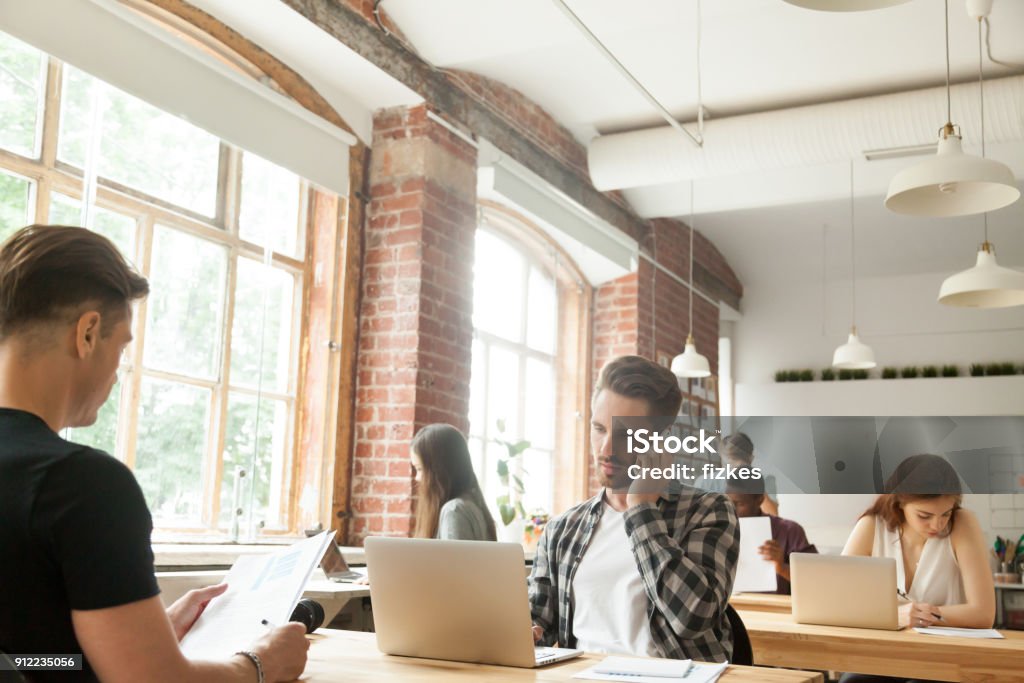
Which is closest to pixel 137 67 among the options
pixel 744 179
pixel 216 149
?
pixel 216 149

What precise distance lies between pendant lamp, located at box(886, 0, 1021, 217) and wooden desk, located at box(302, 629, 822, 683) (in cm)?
246

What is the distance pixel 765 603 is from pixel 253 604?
2.63 m

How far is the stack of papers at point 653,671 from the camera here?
177cm

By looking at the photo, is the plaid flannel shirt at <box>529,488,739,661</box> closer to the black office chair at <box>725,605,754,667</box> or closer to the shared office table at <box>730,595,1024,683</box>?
the black office chair at <box>725,605,754,667</box>

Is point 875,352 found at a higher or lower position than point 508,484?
higher

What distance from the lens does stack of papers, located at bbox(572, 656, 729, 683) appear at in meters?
1.77

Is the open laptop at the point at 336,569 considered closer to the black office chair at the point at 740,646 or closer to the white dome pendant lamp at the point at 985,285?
the black office chair at the point at 740,646

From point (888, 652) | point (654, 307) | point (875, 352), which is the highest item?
point (654, 307)

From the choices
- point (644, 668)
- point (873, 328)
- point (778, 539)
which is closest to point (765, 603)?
point (778, 539)

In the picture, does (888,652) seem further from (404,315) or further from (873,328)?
(873,328)

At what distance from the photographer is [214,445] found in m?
4.63

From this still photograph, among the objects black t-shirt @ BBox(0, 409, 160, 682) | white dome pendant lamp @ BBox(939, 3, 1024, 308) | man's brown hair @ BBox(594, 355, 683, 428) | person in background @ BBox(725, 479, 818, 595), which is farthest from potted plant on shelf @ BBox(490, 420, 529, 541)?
black t-shirt @ BBox(0, 409, 160, 682)

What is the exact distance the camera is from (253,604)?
1.68 meters

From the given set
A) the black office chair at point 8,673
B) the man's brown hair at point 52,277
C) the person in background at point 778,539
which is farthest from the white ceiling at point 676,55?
the black office chair at point 8,673
